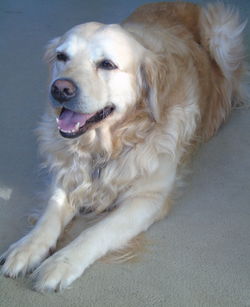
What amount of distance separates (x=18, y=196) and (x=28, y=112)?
819 millimetres

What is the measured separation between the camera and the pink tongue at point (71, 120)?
6.09 feet

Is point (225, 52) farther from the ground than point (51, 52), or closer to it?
closer to it

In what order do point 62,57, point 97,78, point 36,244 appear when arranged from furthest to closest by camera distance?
point 62,57 → point 97,78 → point 36,244

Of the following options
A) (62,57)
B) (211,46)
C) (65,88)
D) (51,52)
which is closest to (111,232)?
(65,88)

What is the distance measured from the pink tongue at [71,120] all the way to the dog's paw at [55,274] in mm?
537

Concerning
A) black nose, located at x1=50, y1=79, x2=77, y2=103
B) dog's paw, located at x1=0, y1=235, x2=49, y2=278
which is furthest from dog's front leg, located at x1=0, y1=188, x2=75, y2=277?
black nose, located at x1=50, y1=79, x2=77, y2=103

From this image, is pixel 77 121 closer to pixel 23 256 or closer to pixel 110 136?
pixel 110 136

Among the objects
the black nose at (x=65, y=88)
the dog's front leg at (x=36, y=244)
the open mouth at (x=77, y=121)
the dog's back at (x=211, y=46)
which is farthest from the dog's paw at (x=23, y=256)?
the dog's back at (x=211, y=46)

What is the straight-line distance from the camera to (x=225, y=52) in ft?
8.73

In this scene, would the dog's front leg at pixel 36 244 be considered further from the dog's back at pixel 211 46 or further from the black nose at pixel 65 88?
the dog's back at pixel 211 46

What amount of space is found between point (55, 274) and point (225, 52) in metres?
1.74

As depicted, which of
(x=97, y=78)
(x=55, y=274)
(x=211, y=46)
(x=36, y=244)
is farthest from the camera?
(x=211, y=46)

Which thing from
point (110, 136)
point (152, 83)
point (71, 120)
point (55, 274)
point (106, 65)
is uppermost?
point (106, 65)

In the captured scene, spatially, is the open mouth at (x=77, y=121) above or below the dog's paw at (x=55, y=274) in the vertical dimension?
above
